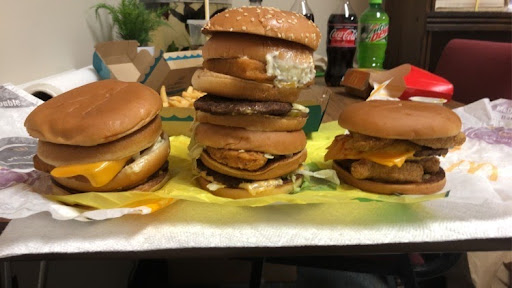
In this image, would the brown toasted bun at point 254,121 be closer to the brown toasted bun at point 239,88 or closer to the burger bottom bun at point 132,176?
the brown toasted bun at point 239,88

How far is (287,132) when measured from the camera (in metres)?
1.14

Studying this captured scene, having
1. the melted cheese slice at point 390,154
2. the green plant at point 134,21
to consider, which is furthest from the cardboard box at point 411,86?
the green plant at point 134,21

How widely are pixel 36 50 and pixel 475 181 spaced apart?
6.75 ft

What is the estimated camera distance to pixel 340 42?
266 centimetres

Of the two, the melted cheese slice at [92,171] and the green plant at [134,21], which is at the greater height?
the green plant at [134,21]

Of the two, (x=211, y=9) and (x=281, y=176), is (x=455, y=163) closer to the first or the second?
(x=281, y=176)

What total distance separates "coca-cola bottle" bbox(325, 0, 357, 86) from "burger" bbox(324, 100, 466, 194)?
155cm

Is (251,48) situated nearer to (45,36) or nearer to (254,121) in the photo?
(254,121)

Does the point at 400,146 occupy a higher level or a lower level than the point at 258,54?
lower

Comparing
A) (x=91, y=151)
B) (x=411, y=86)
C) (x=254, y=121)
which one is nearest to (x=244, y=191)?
(x=254, y=121)

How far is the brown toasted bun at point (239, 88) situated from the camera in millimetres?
1060

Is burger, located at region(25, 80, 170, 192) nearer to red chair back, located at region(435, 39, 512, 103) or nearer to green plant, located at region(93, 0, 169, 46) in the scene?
green plant, located at region(93, 0, 169, 46)

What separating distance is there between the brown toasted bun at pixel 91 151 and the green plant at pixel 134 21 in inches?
72.4

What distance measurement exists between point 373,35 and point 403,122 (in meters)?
1.86
